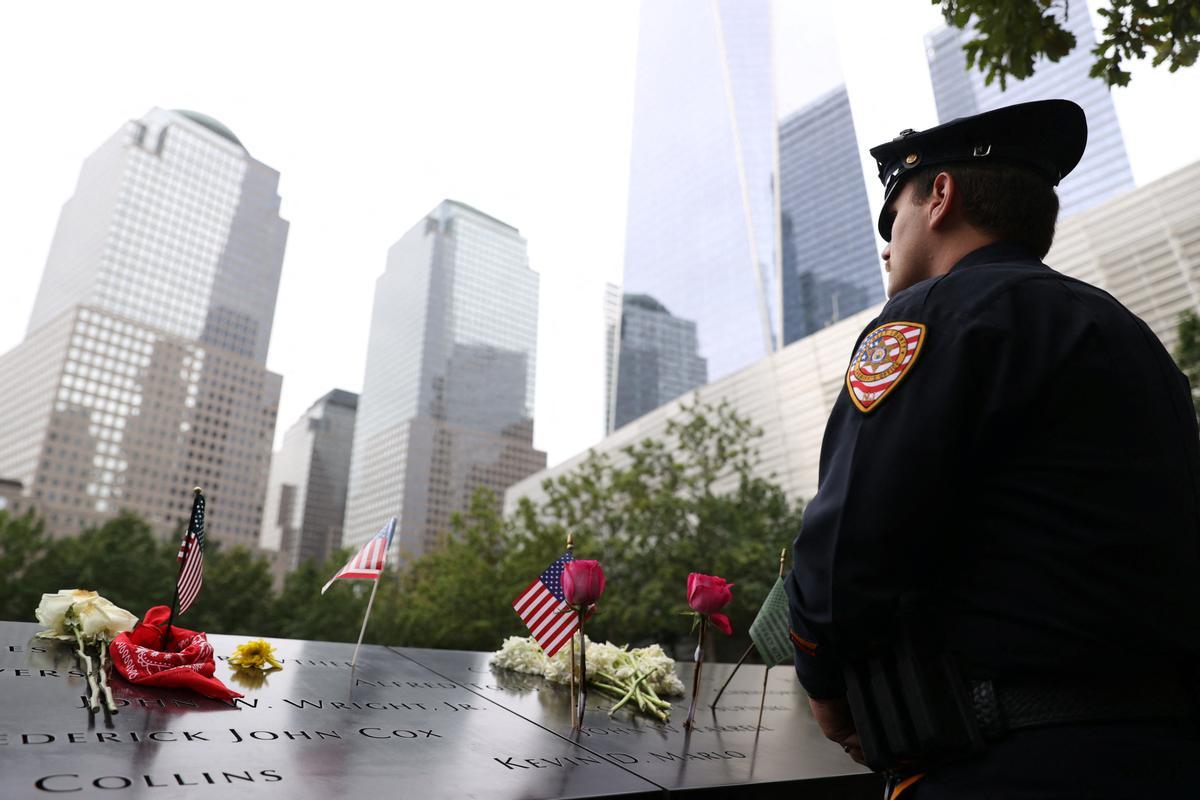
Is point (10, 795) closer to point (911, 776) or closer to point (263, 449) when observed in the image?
A: point (911, 776)

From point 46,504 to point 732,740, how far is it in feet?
343

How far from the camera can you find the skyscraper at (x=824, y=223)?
222 feet

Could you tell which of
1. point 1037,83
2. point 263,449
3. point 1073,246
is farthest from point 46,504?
point 1037,83

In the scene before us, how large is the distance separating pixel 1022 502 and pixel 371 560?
3.26m

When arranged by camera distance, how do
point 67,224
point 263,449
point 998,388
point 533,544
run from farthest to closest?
point 67,224 < point 263,449 < point 533,544 < point 998,388

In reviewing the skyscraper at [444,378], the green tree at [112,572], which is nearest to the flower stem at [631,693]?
the green tree at [112,572]

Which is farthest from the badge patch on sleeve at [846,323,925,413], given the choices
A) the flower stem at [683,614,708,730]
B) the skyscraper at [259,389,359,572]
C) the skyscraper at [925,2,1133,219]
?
the skyscraper at [259,389,359,572]

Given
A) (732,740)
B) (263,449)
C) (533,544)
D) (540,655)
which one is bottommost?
(732,740)

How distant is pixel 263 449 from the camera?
318 ft

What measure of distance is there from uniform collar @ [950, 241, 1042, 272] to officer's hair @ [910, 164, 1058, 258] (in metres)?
0.05

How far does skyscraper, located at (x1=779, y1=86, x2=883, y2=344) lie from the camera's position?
222 feet

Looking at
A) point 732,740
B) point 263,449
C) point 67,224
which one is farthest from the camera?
point 67,224

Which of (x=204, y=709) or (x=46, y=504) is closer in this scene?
(x=204, y=709)

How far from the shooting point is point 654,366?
87812 millimetres
